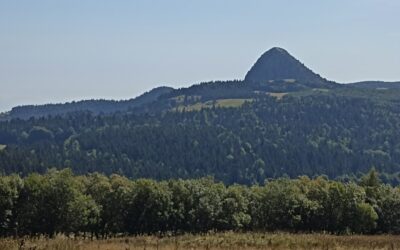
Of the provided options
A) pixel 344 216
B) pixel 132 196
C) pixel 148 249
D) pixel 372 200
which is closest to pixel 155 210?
pixel 132 196

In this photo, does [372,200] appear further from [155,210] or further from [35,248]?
[35,248]

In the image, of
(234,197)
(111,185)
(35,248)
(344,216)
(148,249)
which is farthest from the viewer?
(111,185)

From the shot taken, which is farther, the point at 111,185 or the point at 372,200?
the point at 111,185

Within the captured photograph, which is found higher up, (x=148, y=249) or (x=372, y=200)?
(x=148, y=249)

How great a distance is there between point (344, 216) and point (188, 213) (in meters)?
12.5

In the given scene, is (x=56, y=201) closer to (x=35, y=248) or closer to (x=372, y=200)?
(x=372, y=200)

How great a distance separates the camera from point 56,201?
48375mm

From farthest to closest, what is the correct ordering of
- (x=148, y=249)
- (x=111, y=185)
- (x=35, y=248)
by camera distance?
(x=111, y=185) < (x=148, y=249) < (x=35, y=248)

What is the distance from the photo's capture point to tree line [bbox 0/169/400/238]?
1855 inches

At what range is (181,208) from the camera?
4931cm

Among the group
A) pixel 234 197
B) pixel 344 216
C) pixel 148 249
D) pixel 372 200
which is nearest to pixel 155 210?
pixel 234 197

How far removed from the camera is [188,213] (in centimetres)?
4962

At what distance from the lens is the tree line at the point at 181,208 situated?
4712cm

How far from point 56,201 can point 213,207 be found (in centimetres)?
1264
